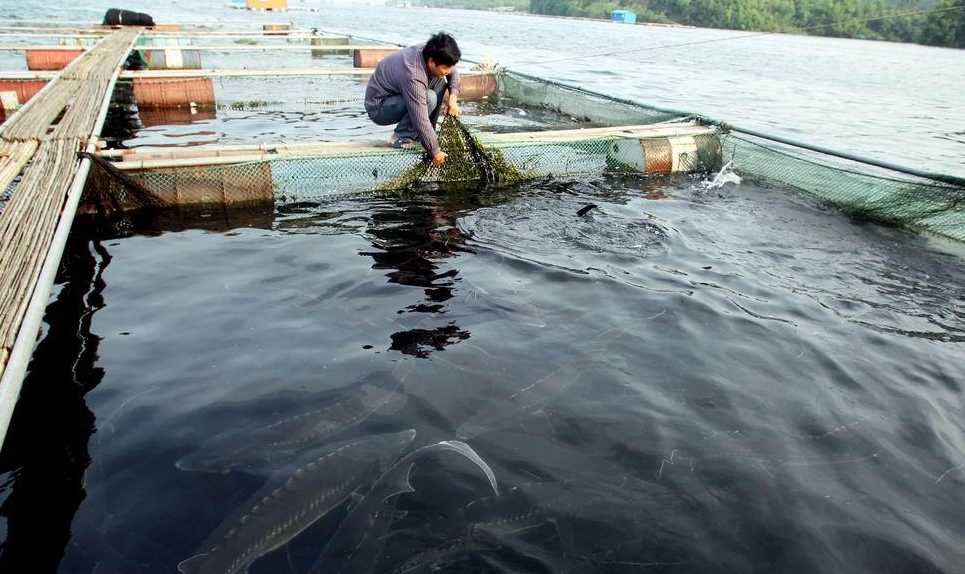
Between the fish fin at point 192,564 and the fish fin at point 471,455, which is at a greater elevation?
the fish fin at point 471,455

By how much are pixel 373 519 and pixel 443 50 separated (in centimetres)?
465

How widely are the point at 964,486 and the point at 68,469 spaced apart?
14.5ft

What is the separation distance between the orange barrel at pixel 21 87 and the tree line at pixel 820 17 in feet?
137

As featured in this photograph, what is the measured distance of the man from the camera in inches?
243

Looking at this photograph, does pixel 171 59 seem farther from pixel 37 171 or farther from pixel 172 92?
pixel 37 171

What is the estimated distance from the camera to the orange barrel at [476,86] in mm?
14062

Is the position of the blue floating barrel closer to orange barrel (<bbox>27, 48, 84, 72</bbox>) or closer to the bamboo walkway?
orange barrel (<bbox>27, 48, 84, 72</bbox>)

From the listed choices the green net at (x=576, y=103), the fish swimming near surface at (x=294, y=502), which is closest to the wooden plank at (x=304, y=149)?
the green net at (x=576, y=103)

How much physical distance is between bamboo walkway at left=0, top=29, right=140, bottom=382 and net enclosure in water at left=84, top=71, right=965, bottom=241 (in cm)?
53

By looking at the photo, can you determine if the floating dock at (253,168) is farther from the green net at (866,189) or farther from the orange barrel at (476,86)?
the orange barrel at (476,86)

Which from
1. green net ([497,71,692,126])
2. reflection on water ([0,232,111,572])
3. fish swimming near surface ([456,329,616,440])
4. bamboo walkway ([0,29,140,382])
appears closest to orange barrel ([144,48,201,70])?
bamboo walkway ([0,29,140,382])

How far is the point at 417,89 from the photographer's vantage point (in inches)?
249

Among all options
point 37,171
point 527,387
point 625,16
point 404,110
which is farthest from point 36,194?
point 625,16

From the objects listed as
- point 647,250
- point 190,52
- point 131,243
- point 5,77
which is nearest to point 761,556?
point 647,250
